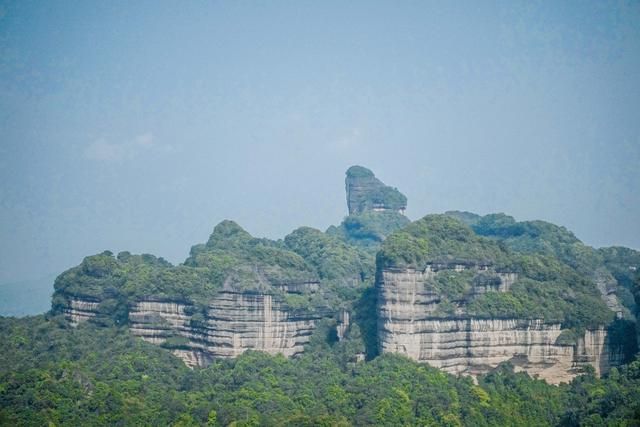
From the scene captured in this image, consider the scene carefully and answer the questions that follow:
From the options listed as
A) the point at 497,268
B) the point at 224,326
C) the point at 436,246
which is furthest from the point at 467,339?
the point at 224,326

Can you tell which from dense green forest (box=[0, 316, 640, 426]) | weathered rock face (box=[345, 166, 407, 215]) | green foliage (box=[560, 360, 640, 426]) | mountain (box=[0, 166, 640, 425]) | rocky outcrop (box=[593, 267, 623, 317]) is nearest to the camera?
green foliage (box=[560, 360, 640, 426])

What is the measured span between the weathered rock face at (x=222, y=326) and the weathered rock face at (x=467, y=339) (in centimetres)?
738

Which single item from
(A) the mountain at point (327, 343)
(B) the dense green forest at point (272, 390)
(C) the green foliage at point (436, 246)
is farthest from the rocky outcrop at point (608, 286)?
(B) the dense green forest at point (272, 390)

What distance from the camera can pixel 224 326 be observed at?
7275 centimetres

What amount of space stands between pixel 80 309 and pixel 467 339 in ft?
86.1

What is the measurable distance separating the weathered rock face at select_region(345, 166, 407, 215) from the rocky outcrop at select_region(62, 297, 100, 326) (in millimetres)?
43321

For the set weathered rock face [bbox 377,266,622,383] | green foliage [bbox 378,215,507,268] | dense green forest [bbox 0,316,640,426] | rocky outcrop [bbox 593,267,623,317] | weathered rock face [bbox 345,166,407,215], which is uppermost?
weathered rock face [bbox 345,166,407,215]

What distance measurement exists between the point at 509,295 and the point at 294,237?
27485 millimetres

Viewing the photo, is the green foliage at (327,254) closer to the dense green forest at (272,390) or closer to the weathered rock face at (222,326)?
the weathered rock face at (222,326)

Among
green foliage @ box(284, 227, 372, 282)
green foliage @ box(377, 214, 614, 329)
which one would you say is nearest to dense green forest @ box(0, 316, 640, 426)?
green foliage @ box(377, 214, 614, 329)

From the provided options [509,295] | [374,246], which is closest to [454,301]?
[509,295]

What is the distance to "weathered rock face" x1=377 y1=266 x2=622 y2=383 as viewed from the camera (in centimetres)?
6881

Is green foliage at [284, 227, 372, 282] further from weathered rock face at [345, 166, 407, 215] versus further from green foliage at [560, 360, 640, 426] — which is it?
green foliage at [560, 360, 640, 426]

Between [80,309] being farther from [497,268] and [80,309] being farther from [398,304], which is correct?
[497,268]
